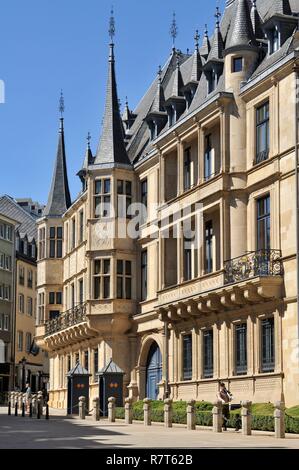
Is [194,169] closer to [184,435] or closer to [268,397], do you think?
[268,397]

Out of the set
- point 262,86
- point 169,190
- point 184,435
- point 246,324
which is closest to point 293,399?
point 246,324

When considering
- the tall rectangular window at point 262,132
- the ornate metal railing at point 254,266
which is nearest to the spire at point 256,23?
the tall rectangular window at point 262,132

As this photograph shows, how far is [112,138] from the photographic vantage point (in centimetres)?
5284

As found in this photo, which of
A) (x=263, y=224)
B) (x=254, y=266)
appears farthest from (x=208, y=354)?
(x=263, y=224)

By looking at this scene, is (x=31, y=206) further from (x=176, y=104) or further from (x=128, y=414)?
(x=128, y=414)

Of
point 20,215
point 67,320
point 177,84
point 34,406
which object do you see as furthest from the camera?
point 20,215

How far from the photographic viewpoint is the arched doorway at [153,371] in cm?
4892

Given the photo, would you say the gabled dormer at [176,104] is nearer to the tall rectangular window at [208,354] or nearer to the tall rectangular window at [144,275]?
the tall rectangular window at [144,275]

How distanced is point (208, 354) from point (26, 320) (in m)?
52.3

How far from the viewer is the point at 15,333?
294ft

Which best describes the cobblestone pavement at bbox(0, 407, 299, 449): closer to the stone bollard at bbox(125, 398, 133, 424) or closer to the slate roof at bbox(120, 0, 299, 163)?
the stone bollard at bbox(125, 398, 133, 424)

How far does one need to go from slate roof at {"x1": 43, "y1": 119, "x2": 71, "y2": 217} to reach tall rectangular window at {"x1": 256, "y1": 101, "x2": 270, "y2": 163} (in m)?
29.1

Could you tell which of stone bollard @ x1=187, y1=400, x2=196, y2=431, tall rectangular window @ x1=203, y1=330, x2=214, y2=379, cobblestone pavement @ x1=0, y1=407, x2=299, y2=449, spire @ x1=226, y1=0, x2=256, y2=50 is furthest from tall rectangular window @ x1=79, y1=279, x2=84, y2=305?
stone bollard @ x1=187, y1=400, x2=196, y2=431

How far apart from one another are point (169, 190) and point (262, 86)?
1009cm
